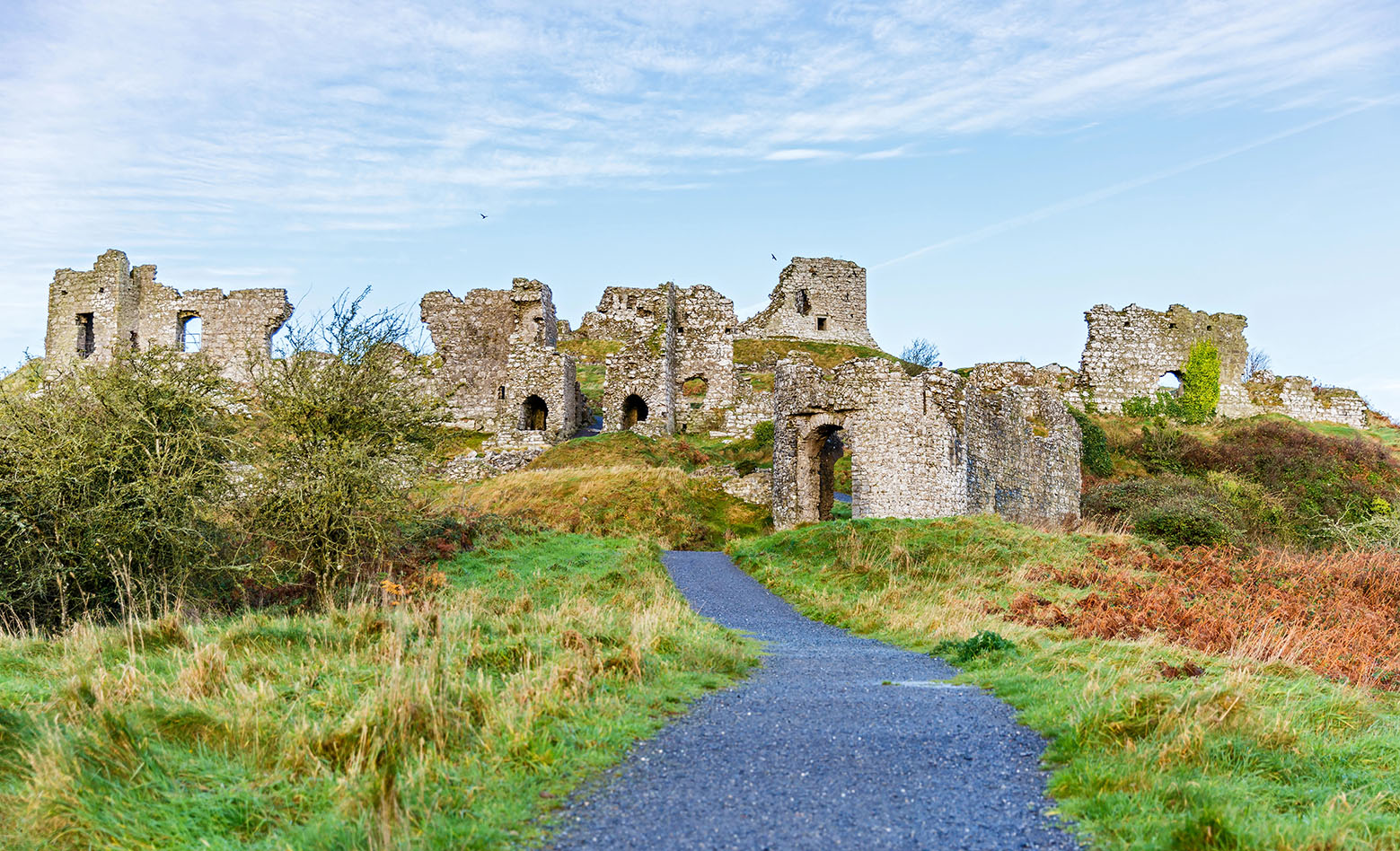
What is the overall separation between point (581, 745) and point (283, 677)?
10.5ft

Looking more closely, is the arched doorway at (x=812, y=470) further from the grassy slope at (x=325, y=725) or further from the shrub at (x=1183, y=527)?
the grassy slope at (x=325, y=725)

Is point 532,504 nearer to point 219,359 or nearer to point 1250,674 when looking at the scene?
point 1250,674

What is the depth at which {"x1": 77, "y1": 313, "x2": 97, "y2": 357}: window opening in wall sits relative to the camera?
52.5m

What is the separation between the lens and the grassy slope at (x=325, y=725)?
228 inches

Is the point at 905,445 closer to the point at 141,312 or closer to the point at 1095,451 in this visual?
the point at 1095,451

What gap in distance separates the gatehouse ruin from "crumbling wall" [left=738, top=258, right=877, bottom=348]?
0.11m

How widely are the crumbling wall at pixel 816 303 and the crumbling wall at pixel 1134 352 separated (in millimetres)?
16980

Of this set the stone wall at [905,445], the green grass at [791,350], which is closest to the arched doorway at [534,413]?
the green grass at [791,350]

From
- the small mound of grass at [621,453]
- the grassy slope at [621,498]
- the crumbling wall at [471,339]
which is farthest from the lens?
the crumbling wall at [471,339]

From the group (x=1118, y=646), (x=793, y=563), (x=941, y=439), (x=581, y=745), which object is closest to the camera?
(x=581, y=745)

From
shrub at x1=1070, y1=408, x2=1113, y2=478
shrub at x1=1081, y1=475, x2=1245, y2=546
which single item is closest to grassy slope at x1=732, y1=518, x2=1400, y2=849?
shrub at x1=1081, y1=475, x2=1245, y2=546

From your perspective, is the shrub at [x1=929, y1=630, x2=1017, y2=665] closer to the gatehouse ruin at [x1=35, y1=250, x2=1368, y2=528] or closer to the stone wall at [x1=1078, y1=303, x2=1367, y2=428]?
the gatehouse ruin at [x1=35, y1=250, x2=1368, y2=528]

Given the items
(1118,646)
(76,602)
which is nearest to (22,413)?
(76,602)

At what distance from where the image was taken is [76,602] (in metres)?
14.6
